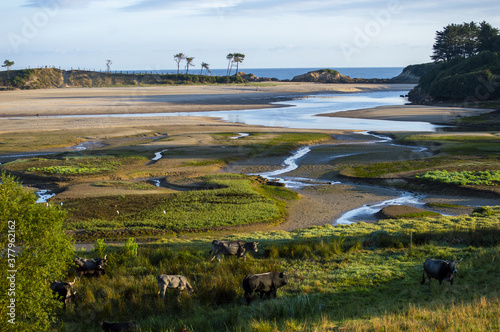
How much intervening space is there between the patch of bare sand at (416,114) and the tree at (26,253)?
2682 inches

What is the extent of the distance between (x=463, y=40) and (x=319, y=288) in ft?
424

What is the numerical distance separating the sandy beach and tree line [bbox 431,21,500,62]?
127 feet

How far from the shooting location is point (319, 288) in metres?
12.3

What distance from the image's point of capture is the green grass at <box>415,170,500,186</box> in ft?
103

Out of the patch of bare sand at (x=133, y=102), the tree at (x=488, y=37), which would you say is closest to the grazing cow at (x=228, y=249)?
the patch of bare sand at (x=133, y=102)

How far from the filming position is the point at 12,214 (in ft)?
28.8

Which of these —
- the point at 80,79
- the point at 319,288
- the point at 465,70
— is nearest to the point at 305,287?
the point at 319,288

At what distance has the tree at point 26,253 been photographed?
8.65 metres

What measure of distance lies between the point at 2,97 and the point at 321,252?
104544mm

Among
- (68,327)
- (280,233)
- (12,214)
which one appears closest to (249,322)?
(68,327)


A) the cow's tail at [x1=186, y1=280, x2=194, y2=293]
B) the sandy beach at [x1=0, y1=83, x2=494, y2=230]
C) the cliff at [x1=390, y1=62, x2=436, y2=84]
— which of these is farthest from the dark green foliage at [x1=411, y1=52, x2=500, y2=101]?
the cow's tail at [x1=186, y1=280, x2=194, y2=293]

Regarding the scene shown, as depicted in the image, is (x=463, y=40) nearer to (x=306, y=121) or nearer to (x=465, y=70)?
(x=465, y=70)

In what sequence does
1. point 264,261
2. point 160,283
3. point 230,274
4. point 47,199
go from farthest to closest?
point 47,199, point 264,261, point 230,274, point 160,283

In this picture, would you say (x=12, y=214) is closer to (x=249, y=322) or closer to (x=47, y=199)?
(x=249, y=322)
